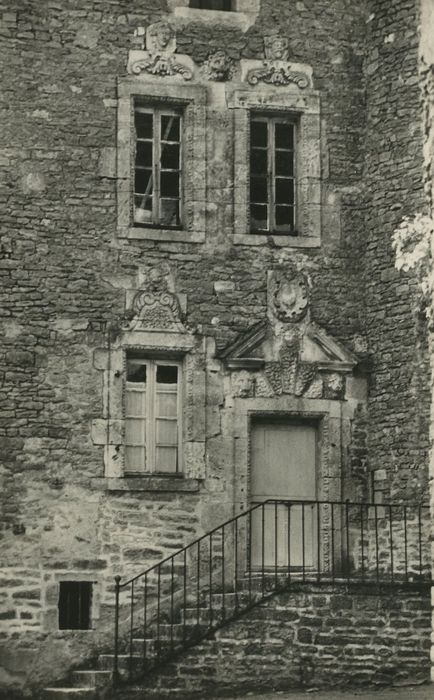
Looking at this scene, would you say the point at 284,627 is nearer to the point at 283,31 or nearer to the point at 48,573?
the point at 48,573

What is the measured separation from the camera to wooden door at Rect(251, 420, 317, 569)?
63.1ft

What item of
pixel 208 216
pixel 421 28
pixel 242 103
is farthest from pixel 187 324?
pixel 421 28

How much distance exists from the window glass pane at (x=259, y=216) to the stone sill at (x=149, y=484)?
278cm

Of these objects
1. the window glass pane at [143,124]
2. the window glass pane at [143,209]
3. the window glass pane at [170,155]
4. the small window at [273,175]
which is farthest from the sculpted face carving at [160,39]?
the window glass pane at [143,209]

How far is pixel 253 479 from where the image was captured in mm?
19328

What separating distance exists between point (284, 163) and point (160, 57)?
170 centimetres

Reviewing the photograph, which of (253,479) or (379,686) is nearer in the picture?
(379,686)

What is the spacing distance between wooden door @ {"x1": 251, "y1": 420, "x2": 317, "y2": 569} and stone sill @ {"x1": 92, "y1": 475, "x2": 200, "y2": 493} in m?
0.70

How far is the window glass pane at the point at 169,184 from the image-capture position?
1973 centimetres

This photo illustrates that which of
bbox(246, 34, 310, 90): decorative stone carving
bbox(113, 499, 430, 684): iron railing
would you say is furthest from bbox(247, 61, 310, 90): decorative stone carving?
bbox(113, 499, 430, 684): iron railing

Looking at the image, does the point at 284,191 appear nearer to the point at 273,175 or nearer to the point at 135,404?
the point at 273,175

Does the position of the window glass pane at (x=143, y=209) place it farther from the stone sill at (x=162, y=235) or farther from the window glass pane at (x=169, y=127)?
the window glass pane at (x=169, y=127)

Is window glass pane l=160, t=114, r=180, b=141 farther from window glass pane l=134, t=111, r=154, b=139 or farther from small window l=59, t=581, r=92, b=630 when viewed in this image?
small window l=59, t=581, r=92, b=630

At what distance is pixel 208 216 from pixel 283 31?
215cm
